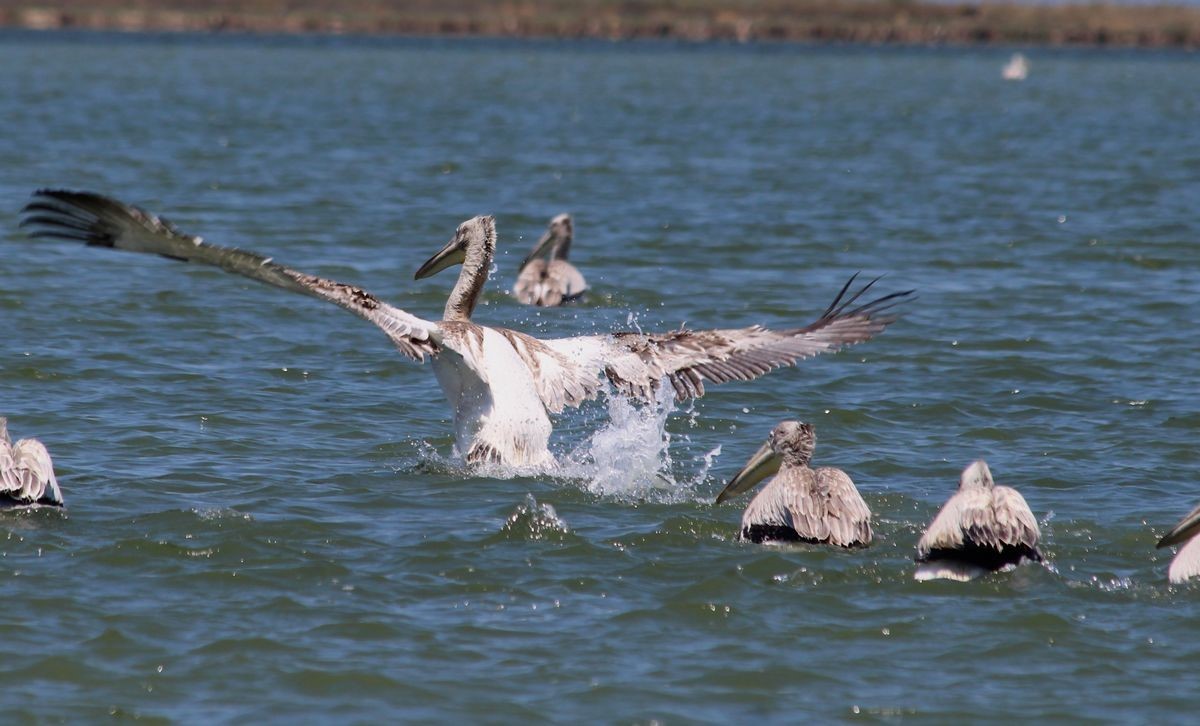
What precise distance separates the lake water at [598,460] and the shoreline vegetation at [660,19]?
6163 centimetres

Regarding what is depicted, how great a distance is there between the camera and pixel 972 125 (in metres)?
35.6

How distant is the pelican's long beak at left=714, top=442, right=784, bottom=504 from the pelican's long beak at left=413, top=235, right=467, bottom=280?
7.59ft

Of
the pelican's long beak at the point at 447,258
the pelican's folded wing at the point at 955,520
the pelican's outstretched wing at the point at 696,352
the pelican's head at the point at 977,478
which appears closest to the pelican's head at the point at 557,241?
the pelican's long beak at the point at 447,258

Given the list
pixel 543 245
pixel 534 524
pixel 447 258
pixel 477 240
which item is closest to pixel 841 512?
pixel 534 524

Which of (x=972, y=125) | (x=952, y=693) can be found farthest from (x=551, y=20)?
(x=952, y=693)

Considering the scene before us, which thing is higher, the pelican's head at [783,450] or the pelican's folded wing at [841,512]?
the pelican's head at [783,450]

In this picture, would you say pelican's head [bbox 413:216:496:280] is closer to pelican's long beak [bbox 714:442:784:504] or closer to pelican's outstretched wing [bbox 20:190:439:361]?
pelican's outstretched wing [bbox 20:190:439:361]

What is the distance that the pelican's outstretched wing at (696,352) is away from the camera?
30.6 feet

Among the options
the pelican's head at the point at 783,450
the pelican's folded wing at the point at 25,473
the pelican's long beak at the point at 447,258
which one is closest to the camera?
the pelican's folded wing at the point at 25,473

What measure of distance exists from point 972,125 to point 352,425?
27636mm

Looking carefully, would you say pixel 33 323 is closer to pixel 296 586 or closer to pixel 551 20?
pixel 296 586

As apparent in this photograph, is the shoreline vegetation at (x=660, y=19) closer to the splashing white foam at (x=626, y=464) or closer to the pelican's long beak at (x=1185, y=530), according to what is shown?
the splashing white foam at (x=626, y=464)

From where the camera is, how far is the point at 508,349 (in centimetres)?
895

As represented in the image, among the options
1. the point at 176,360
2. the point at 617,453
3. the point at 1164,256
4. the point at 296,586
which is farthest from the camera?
the point at 1164,256
